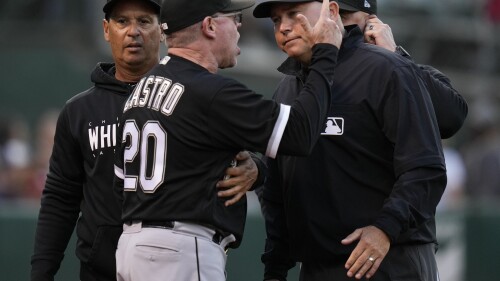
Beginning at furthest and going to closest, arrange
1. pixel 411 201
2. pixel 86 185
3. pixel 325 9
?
pixel 86 185 < pixel 325 9 < pixel 411 201

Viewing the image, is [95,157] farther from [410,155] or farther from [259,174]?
[410,155]

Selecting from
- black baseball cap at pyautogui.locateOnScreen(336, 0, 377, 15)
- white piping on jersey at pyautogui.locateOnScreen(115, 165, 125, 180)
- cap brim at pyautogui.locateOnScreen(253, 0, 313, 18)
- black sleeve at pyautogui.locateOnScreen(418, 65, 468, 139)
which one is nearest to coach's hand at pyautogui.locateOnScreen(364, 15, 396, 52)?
black baseball cap at pyautogui.locateOnScreen(336, 0, 377, 15)

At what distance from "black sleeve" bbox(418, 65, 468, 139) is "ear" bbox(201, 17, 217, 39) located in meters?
1.03

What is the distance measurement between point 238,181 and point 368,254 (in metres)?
0.62

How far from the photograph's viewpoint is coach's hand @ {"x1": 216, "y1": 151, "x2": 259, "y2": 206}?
4664 mm

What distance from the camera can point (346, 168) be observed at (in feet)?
16.1

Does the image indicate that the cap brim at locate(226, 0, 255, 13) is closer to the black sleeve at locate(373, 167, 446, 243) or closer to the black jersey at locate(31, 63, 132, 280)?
the black jersey at locate(31, 63, 132, 280)

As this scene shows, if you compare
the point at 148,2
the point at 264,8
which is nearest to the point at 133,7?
the point at 148,2

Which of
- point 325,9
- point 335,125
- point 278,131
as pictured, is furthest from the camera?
point 335,125

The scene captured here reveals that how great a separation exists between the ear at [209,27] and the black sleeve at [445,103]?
40.4 inches

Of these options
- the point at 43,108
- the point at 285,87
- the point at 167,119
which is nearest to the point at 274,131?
the point at 167,119

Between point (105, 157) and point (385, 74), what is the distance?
1.40 m

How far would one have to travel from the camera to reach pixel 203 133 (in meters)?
4.60

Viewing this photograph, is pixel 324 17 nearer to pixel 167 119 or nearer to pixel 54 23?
pixel 167 119
